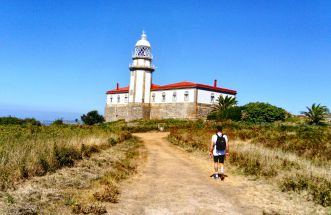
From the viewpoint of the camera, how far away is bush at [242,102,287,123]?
54781mm

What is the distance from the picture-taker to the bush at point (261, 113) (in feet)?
180

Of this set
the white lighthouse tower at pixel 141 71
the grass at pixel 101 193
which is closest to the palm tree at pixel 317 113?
the white lighthouse tower at pixel 141 71

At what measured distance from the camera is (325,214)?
8.47 metres

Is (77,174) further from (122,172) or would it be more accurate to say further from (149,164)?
(149,164)

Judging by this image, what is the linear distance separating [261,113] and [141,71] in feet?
65.6

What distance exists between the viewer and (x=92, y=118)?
68.9m

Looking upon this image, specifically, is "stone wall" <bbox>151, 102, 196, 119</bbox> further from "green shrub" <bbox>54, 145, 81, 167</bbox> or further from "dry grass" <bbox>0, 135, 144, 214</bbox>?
"dry grass" <bbox>0, 135, 144, 214</bbox>

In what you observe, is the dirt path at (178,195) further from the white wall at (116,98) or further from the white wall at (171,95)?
the white wall at (116,98)

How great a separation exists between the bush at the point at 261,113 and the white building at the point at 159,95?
7.12 metres

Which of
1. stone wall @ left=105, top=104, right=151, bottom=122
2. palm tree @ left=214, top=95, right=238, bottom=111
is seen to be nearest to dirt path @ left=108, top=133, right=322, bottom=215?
palm tree @ left=214, top=95, right=238, bottom=111

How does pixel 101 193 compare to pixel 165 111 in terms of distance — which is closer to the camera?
pixel 101 193

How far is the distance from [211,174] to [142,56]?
4871 cm

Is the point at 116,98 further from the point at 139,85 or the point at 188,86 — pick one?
the point at 188,86

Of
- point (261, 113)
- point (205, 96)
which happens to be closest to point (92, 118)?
point (205, 96)
